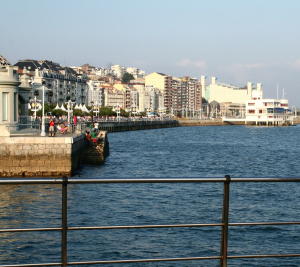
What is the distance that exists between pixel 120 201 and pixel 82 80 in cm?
17042

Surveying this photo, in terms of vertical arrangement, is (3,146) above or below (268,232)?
above

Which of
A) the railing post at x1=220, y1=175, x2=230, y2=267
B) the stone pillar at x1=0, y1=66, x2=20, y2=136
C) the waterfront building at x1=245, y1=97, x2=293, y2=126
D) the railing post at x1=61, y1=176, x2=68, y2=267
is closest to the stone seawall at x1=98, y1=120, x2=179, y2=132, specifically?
the waterfront building at x1=245, y1=97, x2=293, y2=126

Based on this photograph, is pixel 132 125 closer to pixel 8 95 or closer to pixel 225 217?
pixel 8 95

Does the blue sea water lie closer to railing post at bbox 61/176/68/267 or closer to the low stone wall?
the low stone wall

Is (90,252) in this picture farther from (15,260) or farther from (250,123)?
(250,123)

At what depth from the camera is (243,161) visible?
176ft

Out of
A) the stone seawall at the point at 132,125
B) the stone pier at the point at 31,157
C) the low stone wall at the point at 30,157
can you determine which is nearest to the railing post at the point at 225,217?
the stone pier at the point at 31,157

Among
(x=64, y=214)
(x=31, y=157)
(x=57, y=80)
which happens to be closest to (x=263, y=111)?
(x=57, y=80)

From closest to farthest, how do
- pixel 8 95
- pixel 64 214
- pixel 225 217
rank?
pixel 64 214, pixel 225 217, pixel 8 95

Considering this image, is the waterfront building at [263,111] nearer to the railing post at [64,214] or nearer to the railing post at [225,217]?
the railing post at [225,217]

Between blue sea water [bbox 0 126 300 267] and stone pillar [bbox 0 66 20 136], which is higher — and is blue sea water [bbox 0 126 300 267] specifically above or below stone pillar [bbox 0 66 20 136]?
below

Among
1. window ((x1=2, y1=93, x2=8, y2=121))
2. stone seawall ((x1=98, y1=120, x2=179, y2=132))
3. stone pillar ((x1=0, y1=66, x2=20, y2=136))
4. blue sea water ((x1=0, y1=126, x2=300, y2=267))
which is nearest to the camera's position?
blue sea water ((x1=0, y1=126, x2=300, y2=267))

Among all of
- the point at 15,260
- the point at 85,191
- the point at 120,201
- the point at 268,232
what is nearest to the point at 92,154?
the point at 85,191

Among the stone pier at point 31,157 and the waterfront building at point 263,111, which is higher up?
the waterfront building at point 263,111
